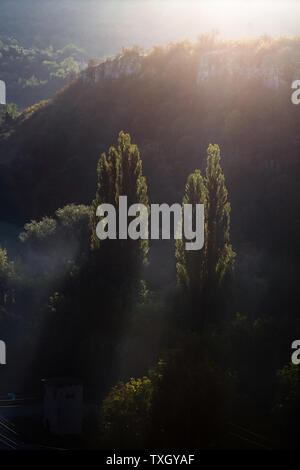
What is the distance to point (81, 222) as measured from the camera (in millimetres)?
39188

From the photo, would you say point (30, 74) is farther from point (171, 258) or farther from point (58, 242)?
point (171, 258)

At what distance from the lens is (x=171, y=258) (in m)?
36.2

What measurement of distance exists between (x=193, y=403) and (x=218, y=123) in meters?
30.8

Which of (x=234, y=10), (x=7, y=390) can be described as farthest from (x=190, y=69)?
(x=234, y=10)

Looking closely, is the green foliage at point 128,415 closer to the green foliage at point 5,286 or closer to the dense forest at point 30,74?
the green foliage at point 5,286

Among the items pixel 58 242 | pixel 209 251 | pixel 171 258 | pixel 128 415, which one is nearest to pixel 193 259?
pixel 209 251

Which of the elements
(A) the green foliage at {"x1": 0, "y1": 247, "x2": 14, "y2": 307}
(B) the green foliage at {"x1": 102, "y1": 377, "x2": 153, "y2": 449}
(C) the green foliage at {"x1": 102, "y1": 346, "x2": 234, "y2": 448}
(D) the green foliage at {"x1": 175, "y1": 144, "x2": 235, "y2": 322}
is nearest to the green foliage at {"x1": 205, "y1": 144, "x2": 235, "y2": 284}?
(D) the green foliage at {"x1": 175, "y1": 144, "x2": 235, "y2": 322}

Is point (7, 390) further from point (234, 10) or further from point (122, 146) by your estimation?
point (234, 10)

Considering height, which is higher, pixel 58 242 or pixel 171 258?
pixel 58 242

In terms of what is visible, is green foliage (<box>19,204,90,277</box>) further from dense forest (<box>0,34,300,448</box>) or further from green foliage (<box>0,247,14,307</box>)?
green foliage (<box>0,247,14,307</box>)

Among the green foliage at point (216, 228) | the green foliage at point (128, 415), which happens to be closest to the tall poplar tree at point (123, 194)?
the green foliage at point (216, 228)

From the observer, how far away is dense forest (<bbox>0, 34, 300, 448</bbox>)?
2347 cm

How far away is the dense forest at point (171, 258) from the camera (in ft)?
77.0

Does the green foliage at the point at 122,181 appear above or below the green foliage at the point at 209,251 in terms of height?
above
